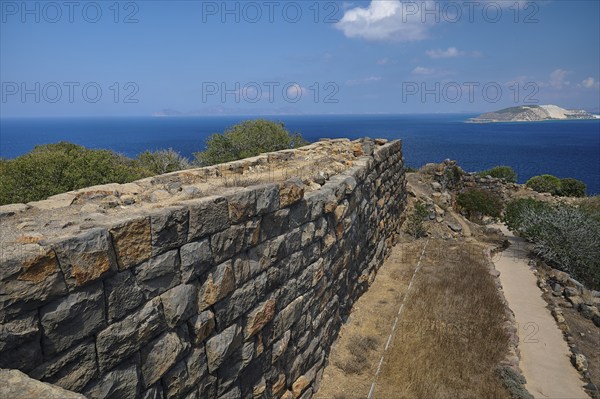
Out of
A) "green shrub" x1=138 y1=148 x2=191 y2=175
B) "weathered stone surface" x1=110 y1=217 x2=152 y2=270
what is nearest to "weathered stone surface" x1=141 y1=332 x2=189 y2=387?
"weathered stone surface" x1=110 y1=217 x2=152 y2=270

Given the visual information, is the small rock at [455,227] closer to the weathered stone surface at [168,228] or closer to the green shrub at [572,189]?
the weathered stone surface at [168,228]

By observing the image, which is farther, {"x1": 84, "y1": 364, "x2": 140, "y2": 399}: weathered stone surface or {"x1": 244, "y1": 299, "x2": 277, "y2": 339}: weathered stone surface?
{"x1": 244, "y1": 299, "x2": 277, "y2": 339}: weathered stone surface

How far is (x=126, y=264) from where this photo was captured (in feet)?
11.5

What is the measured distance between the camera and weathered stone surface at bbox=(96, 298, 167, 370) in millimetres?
3363

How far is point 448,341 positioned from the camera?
828 centimetres

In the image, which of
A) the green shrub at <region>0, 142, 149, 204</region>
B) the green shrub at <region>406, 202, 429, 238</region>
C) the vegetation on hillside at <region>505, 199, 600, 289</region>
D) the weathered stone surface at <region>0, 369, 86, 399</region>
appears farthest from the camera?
the green shrub at <region>406, 202, 429, 238</region>

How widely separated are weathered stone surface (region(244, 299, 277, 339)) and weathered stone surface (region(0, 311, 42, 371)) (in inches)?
102

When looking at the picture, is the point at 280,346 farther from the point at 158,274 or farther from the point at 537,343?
the point at 537,343

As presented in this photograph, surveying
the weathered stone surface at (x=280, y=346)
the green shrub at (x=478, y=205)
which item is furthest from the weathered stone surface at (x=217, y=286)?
the green shrub at (x=478, y=205)

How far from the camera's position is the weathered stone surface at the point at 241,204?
186 inches

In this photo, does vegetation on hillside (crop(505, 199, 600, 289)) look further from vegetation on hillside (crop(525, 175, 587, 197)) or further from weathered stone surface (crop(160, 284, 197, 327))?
vegetation on hillside (crop(525, 175, 587, 197))

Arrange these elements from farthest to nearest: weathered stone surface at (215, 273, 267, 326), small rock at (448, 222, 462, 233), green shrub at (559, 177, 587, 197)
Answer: green shrub at (559, 177, 587, 197) → small rock at (448, 222, 462, 233) → weathered stone surface at (215, 273, 267, 326)

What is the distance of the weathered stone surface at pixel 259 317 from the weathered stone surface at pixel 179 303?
3.55 feet

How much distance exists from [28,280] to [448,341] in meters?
7.78
